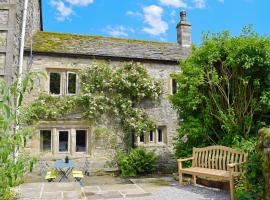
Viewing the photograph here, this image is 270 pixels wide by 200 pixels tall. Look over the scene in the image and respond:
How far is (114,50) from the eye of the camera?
1387 centimetres

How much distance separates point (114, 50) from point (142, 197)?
8281 mm

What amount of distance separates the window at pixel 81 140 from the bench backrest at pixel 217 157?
5.51 m

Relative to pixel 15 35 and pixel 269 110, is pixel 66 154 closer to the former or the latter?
pixel 15 35

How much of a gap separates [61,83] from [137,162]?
15.6ft

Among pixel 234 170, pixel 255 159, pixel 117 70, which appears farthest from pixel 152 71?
pixel 255 159

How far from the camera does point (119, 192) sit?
309 inches

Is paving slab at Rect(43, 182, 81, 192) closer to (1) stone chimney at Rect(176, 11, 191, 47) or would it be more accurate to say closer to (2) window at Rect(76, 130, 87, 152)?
(2) window at Rect(76, 130, 87, 152)

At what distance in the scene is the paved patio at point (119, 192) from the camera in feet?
22.9

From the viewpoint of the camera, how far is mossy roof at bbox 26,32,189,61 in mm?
12945

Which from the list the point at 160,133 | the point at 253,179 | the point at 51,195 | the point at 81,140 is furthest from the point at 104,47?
the point at 253,179

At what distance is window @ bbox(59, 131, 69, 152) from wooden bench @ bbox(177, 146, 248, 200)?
5.80 m

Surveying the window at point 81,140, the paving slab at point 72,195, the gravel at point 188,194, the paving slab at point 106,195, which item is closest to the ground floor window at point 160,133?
the window at point 81,140

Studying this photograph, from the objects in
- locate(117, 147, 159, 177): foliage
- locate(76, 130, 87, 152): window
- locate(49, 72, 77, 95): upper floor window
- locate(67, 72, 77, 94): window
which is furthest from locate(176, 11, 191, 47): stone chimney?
locate(76, 130, 87, 152): window

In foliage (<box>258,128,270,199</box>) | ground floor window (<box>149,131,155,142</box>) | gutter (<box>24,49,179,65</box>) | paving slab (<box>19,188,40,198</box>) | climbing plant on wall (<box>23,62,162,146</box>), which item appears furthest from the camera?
ground floor window (<box>149,131,155,142</box>)
